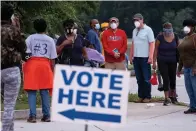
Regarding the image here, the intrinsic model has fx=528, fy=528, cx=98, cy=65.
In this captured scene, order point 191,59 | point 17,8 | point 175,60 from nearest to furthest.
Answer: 1. point 191,59
2. point 175,60
3. point 17,8

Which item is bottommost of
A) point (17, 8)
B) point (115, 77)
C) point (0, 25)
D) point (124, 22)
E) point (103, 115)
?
point (103, 115)

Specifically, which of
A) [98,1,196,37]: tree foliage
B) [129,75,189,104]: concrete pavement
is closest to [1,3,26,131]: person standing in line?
[129,75,189,104]: concrete pavement

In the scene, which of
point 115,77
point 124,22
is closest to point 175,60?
point 115,77

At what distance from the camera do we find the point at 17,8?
1592cm

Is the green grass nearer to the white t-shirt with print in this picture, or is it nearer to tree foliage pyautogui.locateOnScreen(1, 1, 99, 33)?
the white t-shirt with print

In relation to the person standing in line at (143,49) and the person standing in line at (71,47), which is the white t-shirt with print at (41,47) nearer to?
the person standing in line at (71,47)

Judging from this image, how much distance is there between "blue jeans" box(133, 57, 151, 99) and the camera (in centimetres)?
1064

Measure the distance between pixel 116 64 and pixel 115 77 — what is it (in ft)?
19.3

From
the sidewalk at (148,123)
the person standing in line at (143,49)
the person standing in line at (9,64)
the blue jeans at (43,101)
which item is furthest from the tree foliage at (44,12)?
the person standing in line at (9,64)

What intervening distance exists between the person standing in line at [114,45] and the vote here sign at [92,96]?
5674 mm

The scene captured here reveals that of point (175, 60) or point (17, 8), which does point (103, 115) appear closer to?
point (175, 60)

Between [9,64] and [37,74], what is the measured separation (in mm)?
1664

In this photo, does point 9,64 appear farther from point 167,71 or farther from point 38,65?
point 167,71

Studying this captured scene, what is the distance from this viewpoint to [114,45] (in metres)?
10.8
